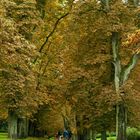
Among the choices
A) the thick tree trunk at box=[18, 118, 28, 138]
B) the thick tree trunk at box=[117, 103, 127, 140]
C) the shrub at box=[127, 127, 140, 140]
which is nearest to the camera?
the thick tree trunk at box=[117, 103, 127, 140]

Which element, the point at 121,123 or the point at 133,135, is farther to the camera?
the point at 133,135

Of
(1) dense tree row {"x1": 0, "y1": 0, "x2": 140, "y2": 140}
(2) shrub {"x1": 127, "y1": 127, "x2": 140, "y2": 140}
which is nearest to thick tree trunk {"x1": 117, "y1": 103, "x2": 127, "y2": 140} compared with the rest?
(1) dense tree row {"x1": 0, "y1": 0, "x2": 140, "y2": 140}

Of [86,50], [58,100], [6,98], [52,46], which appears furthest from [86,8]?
[52,46]

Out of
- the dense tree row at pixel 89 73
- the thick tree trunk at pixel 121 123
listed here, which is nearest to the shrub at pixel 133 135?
the dense tree row at pixel 89 73

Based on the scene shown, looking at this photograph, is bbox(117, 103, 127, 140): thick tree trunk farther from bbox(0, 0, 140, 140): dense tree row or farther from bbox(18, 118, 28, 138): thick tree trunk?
bbox(18, 118, 28, 138): thick tree trunk

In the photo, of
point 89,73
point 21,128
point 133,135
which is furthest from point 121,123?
point 21,128

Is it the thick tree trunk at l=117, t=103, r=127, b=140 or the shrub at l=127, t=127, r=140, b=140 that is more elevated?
the thick tree trunk at l=117, t=103, r=127, b=140

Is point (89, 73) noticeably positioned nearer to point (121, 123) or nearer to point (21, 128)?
point (121, 123)

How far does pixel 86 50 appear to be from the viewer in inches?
1474

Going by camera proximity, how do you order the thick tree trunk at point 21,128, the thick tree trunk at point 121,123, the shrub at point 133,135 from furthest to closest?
the shrub at point 133,135 < the thick tree trunk at point 21,128 < the thick tree trunk at point 121,123

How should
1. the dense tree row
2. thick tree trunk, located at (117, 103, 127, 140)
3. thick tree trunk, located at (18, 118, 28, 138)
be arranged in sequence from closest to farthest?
thick tree trunk, located at (117, 103, 127, 140) → the dense tree row → thick tree trunk, located at (18, 118, 28, 138)

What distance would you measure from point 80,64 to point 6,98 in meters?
7.18

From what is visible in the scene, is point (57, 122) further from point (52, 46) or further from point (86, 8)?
point (86, 8)

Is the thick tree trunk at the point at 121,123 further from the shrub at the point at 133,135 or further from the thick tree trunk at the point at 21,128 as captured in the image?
the shrub at the point at 133,135
